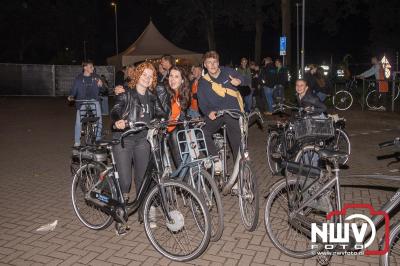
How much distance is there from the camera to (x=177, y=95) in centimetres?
638

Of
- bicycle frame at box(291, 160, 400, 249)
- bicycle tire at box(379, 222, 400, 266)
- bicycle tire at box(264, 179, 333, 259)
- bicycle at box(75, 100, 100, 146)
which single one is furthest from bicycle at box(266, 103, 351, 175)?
bicycle at box(75, 100, 100, 146)

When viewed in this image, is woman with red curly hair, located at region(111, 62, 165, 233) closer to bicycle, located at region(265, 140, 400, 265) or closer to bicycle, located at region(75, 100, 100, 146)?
bicycle, located at region(265, 140, 400, 265)

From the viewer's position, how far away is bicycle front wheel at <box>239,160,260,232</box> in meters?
4.97

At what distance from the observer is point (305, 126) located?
19.9ft

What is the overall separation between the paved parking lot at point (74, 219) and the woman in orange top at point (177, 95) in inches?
42.9

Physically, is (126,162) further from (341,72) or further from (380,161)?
(341,72)

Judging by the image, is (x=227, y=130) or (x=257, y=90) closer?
(x=227, y=130)

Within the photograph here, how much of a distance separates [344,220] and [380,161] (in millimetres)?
5303

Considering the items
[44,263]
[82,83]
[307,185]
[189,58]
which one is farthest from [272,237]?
[189,58]

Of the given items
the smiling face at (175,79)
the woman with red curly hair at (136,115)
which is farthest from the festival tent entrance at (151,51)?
the woman with red curly hair at (136,115)

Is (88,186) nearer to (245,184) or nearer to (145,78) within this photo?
(145,78)

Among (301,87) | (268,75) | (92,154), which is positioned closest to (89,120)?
(92,154)

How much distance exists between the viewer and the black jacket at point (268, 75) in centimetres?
1543

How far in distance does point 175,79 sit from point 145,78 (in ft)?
3.94
